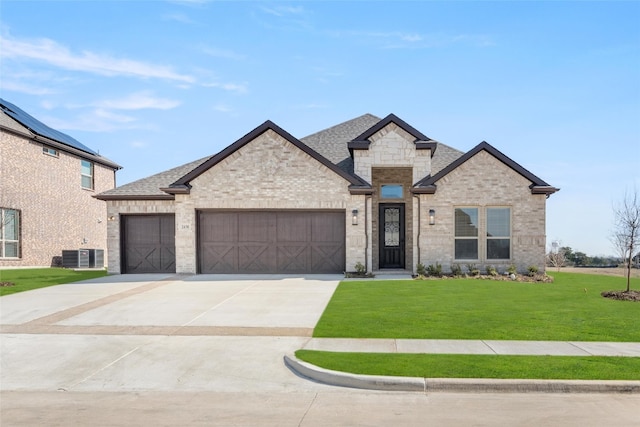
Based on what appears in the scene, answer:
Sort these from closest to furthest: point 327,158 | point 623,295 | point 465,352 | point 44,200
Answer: point 465,352, point 623,295, point 327,158, point 44,200

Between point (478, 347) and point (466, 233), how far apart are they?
483 inches

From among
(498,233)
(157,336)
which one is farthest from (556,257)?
(157,336)

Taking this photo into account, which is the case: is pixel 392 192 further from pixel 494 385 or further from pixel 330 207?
pixel 494 385

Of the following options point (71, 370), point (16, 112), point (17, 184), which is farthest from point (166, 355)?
point (16, 112)

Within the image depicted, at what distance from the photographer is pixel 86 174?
31984 mm

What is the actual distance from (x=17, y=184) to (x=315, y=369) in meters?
24.9

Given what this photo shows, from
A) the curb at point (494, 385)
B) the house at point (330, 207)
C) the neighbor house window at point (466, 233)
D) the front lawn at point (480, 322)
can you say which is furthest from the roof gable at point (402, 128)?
the curb at point (494, 385)

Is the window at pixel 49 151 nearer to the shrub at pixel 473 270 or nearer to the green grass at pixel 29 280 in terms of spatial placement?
the green grass at pixel 29 280

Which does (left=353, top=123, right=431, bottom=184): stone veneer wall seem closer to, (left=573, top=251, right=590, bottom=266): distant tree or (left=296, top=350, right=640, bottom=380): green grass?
(left=296, top=350, right=640, bottom=380): green grass

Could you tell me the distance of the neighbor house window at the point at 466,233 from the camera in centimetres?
1997

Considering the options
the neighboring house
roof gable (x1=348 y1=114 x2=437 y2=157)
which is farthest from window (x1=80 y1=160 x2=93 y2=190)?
roof gable (x1=348 y1=114 x2=437 y2=157)

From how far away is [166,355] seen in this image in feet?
26.9

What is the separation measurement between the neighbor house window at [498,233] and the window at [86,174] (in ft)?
82.9

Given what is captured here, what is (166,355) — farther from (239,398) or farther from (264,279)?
(264,279)
